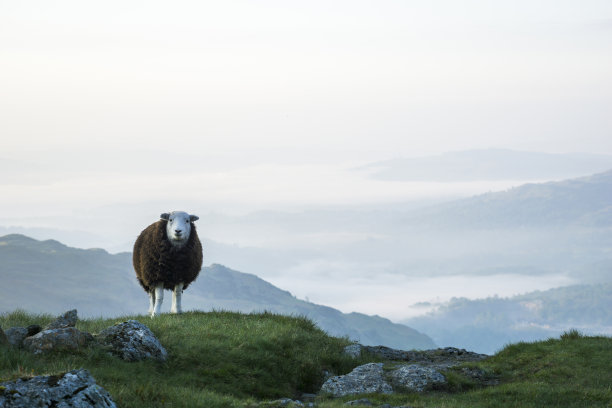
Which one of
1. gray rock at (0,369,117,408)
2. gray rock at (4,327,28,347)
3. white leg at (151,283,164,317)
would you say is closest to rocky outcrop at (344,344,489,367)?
white leg at (151,283,164,317)

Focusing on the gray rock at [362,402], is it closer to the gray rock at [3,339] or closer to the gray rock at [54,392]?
the gray rock at [54,392]

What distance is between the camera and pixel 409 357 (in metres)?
29.4

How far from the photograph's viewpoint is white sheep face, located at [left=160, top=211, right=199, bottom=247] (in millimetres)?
33000

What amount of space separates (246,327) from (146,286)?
804 centimetres

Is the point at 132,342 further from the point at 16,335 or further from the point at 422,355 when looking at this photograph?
the point at 422,355

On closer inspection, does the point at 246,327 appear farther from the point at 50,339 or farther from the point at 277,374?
the point at 50,339

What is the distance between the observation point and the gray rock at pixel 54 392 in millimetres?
14992

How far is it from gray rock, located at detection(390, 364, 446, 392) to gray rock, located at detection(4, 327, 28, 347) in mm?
10604

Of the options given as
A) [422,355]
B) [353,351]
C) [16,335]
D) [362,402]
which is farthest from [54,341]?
[422,355]

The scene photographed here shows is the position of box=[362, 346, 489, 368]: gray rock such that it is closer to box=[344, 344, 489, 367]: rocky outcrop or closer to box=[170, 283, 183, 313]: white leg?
box=[344, 344, 489, 367]: rocky outcrop

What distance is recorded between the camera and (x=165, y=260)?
33.1 meters

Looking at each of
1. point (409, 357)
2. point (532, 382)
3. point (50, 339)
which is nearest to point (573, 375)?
point (532, 382)

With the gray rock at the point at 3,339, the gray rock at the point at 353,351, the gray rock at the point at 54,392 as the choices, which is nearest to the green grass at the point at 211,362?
the gray rock at the point at 353,351

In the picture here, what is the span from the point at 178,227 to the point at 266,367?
10271 mm
